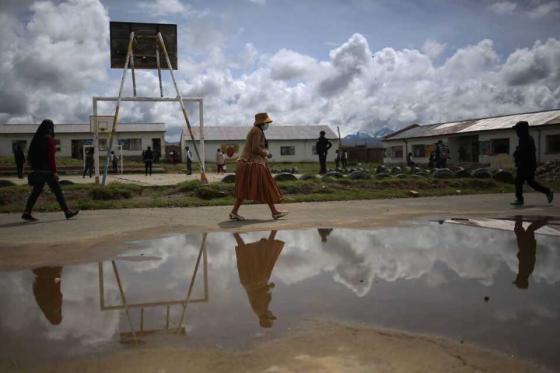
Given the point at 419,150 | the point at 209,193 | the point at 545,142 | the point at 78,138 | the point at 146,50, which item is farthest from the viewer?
the point at 78,138

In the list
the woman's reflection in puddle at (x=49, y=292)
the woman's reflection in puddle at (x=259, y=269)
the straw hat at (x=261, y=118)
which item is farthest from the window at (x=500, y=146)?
the woman's reflection in puddle at (x=49, y=292)

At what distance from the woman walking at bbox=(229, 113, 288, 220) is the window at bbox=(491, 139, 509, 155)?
2891 cm

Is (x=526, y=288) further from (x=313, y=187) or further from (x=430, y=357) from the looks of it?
(x=313, y=187)

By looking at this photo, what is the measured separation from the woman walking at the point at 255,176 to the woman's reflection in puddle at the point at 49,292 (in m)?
3.77

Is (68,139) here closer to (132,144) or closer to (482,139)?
(132,144)

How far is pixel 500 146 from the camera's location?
33281 mm

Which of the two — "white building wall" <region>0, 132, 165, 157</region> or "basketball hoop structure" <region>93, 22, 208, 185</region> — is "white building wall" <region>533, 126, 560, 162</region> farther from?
"white building wall" <region>0, 132, 165, 157</region>

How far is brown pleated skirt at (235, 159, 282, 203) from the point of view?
7.95 meters

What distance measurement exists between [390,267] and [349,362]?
2094 mm

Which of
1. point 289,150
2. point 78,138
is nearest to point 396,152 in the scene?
point 289,150

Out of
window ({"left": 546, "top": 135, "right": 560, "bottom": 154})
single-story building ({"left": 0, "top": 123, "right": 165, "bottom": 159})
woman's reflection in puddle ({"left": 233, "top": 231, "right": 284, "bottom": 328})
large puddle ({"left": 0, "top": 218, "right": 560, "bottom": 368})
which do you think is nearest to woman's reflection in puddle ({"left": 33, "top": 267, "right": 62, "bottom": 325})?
large puddle ({"left": 0, "top": 218, "right": 560, "bottom": 368})

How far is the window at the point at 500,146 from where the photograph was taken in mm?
32812

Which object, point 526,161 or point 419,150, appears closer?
point 526,161

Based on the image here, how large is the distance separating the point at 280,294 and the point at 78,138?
158 ft
